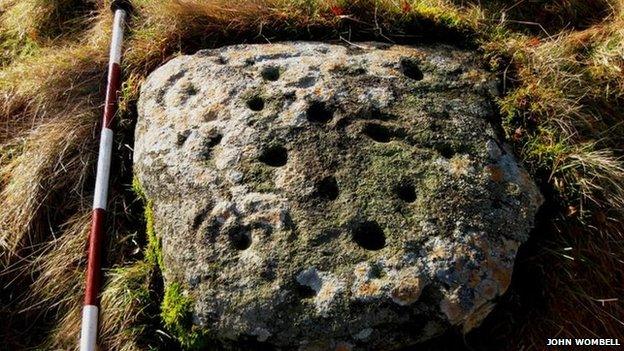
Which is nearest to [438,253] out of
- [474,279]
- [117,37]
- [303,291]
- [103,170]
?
[474,279]

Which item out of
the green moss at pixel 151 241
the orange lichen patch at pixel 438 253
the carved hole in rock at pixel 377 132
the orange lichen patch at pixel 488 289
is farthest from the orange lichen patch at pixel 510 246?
the green moss at pixel 151 241

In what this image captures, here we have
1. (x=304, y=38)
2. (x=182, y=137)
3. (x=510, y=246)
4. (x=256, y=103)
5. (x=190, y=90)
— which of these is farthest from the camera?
(x=304, y=38)

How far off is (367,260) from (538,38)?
217cm

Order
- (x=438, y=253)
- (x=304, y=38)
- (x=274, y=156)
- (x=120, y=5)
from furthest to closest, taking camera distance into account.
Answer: (x=120, y=5), (x=304, y=38), (x=274, y=156), (x=438, y=253)

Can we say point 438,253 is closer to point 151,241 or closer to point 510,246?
point 510,246

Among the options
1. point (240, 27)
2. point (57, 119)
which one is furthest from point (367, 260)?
point (57, 119)

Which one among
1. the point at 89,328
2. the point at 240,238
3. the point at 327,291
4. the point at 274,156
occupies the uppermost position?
the point at 274,156

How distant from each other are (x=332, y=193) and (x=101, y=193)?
55.1 inches

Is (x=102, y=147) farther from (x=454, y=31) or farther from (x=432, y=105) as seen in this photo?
(x=454, y=31)

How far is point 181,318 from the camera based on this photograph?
3.05 meters

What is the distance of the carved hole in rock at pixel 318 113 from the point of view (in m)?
3.50

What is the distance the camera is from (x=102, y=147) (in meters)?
3.90

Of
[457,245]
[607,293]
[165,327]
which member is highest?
[457,245]

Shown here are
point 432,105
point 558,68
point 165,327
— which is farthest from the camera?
point 558,68
